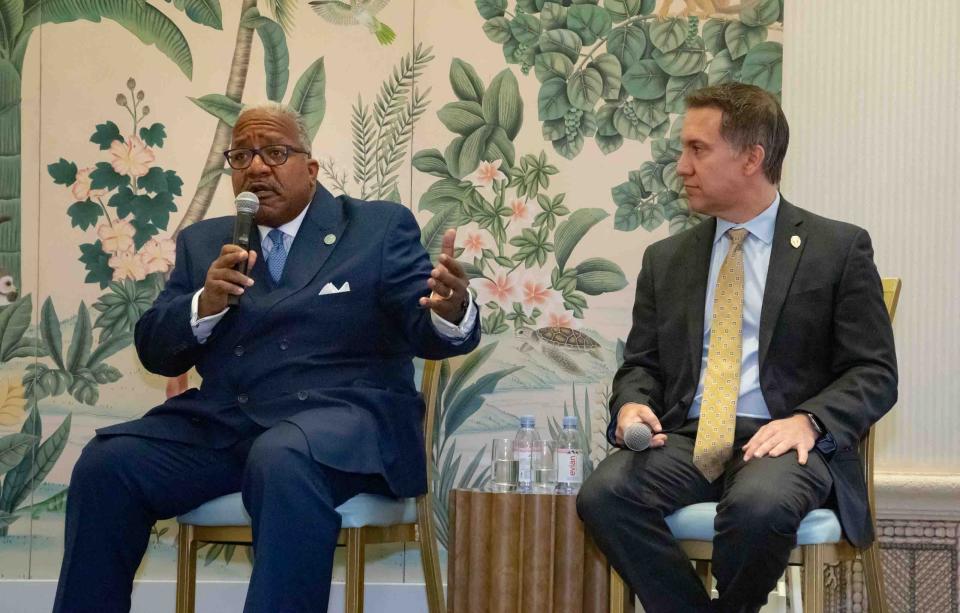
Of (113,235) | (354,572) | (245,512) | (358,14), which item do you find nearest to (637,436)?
(354,572)

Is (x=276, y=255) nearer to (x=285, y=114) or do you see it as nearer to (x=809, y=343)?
(x=285, y=114)

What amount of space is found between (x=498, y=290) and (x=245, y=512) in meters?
1.32

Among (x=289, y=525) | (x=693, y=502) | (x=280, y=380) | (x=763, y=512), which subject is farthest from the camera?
(x=280, y=380)

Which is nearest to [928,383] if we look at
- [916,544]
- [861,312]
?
[916,544]

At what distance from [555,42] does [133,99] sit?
1.51 meters

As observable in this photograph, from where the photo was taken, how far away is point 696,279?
317cm

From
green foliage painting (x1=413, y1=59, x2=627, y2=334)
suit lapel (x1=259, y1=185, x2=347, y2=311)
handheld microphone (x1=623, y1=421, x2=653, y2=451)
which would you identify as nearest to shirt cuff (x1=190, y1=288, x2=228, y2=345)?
suit lapel (x1=259, y1=185, x2=347, y2=311)

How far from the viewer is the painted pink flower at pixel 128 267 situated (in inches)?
159

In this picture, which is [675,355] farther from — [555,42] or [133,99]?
[133,99]

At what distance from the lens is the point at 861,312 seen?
2918mm

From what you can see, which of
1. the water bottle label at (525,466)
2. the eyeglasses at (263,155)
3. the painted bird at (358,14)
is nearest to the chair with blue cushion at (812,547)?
the water bottle label at (525,466)

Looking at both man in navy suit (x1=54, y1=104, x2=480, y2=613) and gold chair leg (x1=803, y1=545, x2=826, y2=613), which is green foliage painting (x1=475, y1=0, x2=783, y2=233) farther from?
gold chair leg (x1=803, y1=545, x2=826, y2=613)

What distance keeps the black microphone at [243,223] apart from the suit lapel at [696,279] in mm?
1197

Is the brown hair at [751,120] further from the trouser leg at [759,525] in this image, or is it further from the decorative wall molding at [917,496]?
the decorative wall molding at [917,496]
